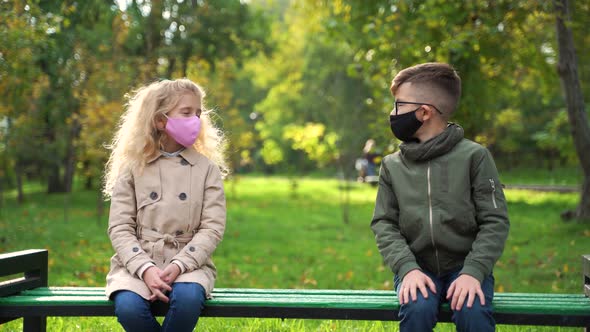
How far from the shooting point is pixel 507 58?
11.3m

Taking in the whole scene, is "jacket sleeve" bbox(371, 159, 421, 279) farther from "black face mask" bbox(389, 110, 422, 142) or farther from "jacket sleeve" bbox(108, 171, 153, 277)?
"jacket sleeve" bbox(108, 171, 153, 277)

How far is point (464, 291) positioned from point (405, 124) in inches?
34.7

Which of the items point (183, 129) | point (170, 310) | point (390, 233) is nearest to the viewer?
point (170, 310)

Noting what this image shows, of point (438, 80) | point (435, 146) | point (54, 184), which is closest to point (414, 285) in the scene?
point (435, 146)

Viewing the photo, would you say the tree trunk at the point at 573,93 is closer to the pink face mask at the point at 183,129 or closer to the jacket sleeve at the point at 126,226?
the pink face mask at the point at 183,129

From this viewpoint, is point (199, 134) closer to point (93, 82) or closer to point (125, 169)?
point (125, 169)

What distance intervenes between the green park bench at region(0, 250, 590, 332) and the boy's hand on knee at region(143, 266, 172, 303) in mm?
103

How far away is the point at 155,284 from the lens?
3.22 meters

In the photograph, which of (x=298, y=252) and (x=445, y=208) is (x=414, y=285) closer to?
(x=445, y=208)

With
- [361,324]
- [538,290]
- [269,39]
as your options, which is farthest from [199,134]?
[269,39]

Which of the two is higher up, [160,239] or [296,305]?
[160,239]

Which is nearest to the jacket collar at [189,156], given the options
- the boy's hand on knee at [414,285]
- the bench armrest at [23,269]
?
the bench armrest at [23,269]

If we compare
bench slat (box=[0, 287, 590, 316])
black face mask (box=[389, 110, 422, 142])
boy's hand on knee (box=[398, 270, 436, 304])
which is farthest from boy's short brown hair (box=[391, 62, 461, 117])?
bench slat (box=[0, 287, 590, 316])

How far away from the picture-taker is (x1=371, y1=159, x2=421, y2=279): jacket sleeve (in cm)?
318
